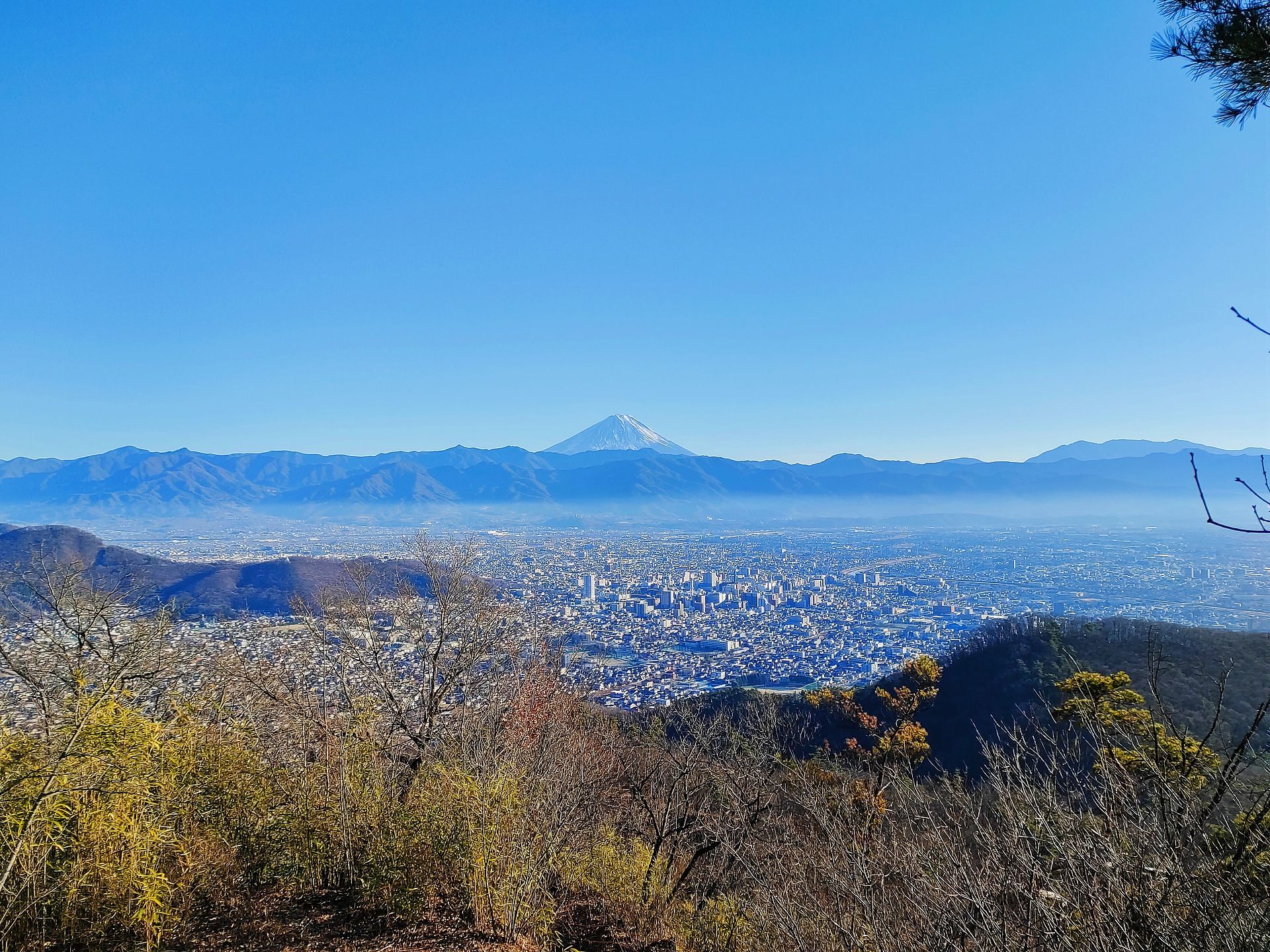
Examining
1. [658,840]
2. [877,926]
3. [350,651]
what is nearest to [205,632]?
[350,651]

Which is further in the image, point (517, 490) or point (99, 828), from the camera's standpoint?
point (517, 490)

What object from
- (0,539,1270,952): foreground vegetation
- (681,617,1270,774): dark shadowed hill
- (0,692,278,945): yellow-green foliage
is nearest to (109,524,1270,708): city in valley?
(0,539,1270,952): foreground vegetation

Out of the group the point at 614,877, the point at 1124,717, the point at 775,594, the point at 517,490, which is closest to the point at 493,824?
the point at 614,877

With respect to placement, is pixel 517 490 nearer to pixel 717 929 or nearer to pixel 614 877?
pixel 614 877

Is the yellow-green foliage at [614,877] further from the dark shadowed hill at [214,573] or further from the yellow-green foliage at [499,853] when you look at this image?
the dark shadowed hill at [214,573]

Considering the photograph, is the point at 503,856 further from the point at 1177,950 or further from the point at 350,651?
the point at 350,651

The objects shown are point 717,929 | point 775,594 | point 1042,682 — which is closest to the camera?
point 717,929

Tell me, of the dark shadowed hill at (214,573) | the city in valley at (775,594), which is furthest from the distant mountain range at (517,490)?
the dark shadowed hill at (214,573)

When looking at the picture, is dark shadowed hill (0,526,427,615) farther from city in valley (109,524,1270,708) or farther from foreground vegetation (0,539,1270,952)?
foreground vegetation (0,539,1270,952)
